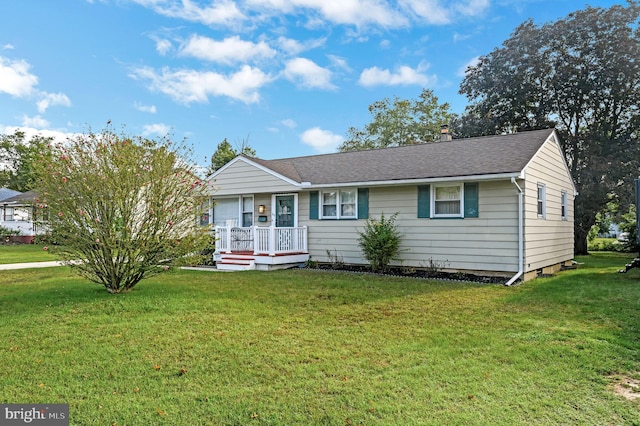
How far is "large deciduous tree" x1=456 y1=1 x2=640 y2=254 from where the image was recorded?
19594 millimetres

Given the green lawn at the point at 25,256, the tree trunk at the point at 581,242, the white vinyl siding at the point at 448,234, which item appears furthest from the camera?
the tree trunk at the point at 581,242

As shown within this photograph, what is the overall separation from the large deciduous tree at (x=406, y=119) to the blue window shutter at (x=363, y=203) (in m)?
22.3

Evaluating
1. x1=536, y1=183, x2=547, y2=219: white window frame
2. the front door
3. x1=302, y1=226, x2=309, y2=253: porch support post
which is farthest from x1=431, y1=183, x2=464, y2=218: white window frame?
the front door

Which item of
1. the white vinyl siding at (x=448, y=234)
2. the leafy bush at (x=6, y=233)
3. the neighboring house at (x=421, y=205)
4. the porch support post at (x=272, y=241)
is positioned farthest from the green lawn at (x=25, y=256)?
the white vinyl siding at (x=448, y=234)

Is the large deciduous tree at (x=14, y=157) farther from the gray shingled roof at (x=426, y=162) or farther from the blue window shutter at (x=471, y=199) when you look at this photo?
the blue window shutter at (x=471, y=199)

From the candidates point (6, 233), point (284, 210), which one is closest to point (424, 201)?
point (284, 210)

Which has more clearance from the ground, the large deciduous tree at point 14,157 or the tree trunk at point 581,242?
the large deciduous tree at point 14,157

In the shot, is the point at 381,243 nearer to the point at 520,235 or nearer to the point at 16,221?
the point at 520,235

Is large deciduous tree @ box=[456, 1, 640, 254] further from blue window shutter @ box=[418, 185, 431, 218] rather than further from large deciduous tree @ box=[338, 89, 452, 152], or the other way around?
blue window shutter @ box=[418, 185, 431, 218]

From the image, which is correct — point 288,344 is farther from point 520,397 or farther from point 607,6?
point 607,6

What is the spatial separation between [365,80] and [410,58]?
4.07 meters

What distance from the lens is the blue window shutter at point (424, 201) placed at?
11.4m

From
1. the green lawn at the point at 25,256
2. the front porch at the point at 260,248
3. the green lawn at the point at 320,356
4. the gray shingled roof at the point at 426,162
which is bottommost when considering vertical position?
the green lawn at the point at 320,356

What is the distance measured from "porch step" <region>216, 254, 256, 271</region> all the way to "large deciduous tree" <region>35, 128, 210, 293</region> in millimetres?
5057
